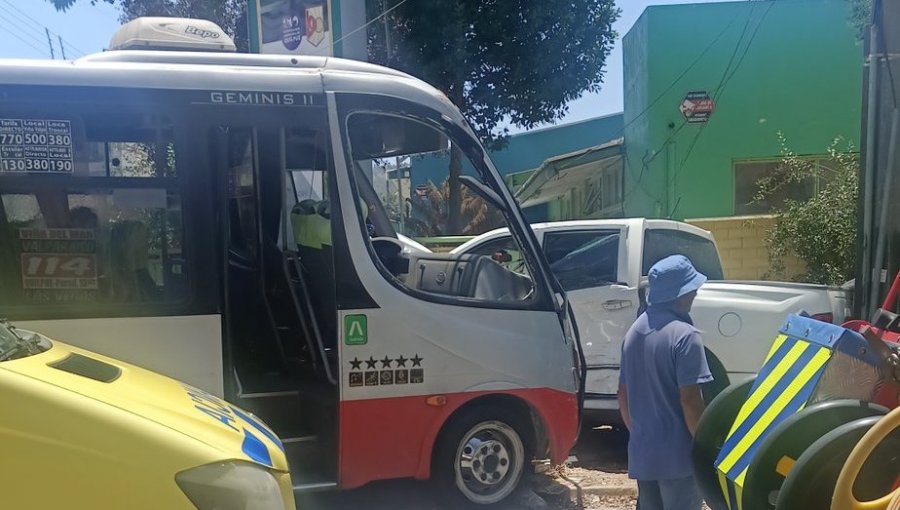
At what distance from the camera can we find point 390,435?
15.7 feet

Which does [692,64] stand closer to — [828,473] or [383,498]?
[383,498]

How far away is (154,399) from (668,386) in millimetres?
2259

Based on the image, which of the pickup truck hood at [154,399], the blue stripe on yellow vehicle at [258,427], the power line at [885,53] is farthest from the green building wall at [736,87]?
the pickup truck hood at [154,399]

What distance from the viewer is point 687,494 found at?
368 cm

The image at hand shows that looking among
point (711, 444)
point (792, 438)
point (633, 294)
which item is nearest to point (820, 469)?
point (792, 438)

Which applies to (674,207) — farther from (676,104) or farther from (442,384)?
(442,384)

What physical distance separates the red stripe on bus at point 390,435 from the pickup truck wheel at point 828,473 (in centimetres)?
225

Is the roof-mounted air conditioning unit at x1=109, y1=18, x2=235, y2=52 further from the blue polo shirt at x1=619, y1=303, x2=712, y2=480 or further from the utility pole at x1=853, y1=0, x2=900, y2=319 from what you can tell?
the utility pole at x1=853, y1=0, x2=900, y2=319

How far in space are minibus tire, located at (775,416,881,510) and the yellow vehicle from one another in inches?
76.1

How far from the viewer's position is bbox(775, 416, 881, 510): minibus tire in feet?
9.66

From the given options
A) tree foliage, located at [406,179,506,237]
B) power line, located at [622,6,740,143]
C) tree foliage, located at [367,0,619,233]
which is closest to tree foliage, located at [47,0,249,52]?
tree foliage, located at [367,0,619,233]

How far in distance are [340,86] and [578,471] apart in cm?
361

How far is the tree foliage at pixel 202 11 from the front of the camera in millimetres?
15742

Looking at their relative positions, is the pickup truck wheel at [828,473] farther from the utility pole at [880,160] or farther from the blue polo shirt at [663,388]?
the utility pole at [880,160]
